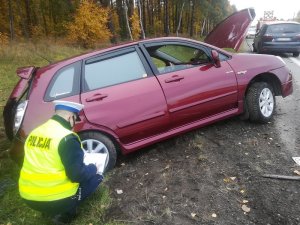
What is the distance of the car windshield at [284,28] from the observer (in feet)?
53.4

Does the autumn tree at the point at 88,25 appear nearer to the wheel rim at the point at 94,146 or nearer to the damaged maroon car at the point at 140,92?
the damaged maroon car at the point at 140,92

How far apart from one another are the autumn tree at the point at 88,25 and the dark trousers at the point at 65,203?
20.5m

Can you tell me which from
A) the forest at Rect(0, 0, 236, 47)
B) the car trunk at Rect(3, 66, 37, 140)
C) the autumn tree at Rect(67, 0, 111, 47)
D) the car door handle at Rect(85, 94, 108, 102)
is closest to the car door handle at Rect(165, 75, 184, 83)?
the car door handle at Rect(85, 94, 108, 102)

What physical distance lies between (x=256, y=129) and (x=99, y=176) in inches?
125

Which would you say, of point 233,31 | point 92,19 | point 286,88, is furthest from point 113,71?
point 92,19

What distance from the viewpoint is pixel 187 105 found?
543 centimetres

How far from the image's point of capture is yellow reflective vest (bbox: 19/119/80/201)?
3.28m

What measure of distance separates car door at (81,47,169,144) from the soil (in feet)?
1.74

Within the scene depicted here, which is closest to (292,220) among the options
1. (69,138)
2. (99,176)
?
(99,176)

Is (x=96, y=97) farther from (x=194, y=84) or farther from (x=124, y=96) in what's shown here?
(x=194, y=84)

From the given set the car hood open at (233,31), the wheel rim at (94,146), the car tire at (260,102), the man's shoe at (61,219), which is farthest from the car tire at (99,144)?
the car hood open at (233,31)

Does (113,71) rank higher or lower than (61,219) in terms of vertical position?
higher

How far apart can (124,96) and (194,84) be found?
114cm

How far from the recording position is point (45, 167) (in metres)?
3.34
